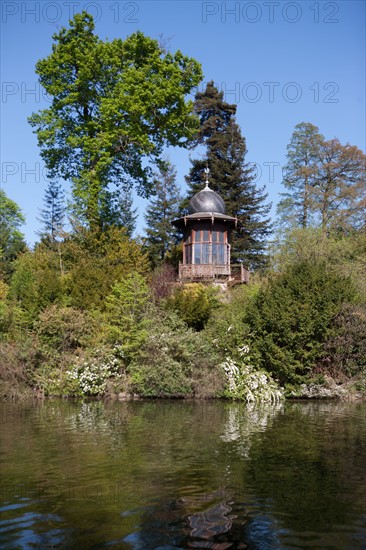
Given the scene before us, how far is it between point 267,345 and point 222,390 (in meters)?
2.55

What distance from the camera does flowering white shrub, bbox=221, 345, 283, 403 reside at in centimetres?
2197

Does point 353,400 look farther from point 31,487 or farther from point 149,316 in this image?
point 31,487

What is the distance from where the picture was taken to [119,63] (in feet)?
116

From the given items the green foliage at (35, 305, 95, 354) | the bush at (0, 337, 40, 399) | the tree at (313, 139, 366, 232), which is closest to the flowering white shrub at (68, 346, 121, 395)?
the green foliage at (35, 305, 95, 354)

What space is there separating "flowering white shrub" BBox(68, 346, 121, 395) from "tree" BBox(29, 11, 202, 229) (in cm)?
1322

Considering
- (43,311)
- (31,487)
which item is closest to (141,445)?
(31,487)

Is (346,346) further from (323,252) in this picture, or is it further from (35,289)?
(35,289)

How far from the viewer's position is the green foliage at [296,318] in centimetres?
2261

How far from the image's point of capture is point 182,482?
9.84 meters

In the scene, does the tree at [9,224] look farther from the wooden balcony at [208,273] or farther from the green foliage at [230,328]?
the green foliage at [230,328]

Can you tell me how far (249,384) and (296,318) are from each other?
3.21 meters

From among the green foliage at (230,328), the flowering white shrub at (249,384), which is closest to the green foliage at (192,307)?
the green foliage at (230,328)

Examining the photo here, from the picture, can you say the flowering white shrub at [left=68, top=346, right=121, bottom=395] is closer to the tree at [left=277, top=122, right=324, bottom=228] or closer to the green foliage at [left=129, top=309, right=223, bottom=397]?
the green foliage at [left=129, top=309, right=223, bottom=397]

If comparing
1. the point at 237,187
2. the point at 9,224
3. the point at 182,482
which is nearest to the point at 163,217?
the point at 237,187
